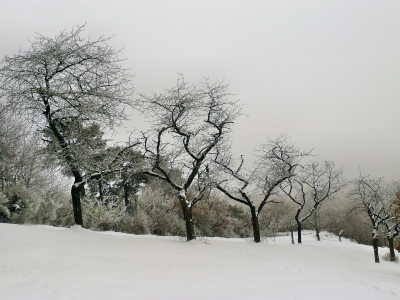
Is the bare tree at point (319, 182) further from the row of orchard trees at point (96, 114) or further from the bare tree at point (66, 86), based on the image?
the bare tree at point (66, 86)

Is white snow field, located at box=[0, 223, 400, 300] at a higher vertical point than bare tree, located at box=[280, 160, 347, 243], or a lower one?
lower

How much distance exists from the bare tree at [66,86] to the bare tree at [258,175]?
25.2 feet

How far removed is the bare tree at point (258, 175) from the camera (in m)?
16.5

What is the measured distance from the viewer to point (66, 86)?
9391 millimetres

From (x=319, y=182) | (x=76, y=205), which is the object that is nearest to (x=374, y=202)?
(x=319, y=182)

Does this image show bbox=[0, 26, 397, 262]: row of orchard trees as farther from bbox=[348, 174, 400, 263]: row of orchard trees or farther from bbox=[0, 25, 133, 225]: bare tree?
bbox=[348, 174, 400, 263]: row of orchard trees

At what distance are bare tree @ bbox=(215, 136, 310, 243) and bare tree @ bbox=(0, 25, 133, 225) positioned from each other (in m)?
7.70

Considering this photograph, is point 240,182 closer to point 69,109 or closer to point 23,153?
point 69,109

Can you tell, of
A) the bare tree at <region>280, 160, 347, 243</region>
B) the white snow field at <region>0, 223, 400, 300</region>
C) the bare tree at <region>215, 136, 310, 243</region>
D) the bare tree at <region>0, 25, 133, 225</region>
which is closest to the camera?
the white snow field at <region>0, 223, 400, 300</region>

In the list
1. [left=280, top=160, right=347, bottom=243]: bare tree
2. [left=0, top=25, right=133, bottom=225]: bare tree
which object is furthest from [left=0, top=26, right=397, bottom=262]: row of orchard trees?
[left=280, top=160, right=347, bottom=243]: bare tree

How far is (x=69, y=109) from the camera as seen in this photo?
9359 millimetres

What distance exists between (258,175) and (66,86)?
12.7m

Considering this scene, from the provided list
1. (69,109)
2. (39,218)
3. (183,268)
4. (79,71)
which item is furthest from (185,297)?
(39,218)

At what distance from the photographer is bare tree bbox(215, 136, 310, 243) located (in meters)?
16.5
